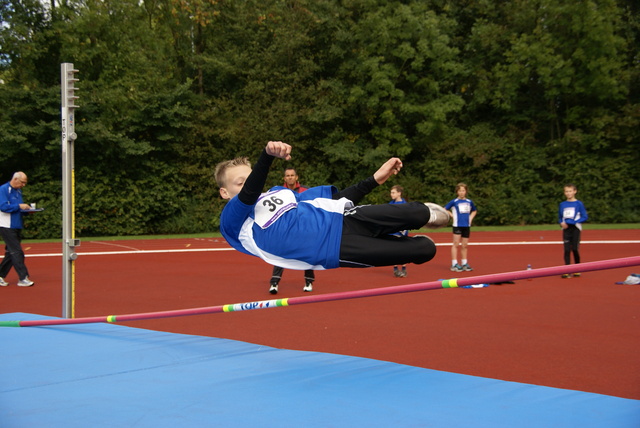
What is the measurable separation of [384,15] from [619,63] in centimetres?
885

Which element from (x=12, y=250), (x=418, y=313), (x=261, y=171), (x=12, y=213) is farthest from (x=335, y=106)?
(x=261, y=171)

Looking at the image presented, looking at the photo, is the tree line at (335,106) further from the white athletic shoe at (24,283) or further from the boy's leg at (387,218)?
the boy's leg at (387,218)

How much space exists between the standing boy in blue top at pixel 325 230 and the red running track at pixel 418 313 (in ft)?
6.23

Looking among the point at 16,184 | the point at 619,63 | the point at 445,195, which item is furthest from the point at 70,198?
the point at 619,63

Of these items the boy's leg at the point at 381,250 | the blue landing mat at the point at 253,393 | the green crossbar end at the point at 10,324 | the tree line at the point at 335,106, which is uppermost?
the tree line at the point at 335,106

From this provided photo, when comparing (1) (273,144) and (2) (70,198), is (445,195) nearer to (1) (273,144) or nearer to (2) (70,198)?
(2) (70,198)

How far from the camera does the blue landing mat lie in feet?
10.9

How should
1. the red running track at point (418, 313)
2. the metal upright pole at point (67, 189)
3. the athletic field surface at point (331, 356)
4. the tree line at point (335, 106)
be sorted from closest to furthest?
the athletic field surface at point (331, 356), the red running track at point (418, 313), the metal upright pole at point (67, 189), the tree line at point (335, 106)

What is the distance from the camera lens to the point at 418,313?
7285 mm

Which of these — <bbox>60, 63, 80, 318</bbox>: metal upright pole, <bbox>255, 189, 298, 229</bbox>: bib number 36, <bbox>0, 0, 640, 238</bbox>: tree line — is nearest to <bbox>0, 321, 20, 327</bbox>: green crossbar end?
<bbox>60, 63, 80, 318</bbox>: metal upright pole

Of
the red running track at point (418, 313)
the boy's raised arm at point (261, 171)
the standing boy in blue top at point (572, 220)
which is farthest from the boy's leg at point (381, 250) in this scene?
the standing boy in blue top at point (572, 220)

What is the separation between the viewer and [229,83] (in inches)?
965

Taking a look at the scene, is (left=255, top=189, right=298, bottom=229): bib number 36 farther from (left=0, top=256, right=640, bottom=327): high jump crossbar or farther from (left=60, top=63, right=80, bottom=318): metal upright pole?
(left=60, top=63, right=80, bottom=318): metal upright pole

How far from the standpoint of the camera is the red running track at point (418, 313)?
205 inches
